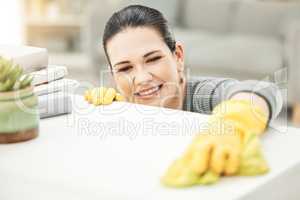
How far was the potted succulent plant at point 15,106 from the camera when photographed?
871mm

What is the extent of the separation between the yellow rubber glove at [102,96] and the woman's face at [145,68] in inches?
1.8

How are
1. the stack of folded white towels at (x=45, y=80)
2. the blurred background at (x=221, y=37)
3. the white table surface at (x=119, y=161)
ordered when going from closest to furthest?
the white table surface at (x=119, y=161), the stack of folded white towels at (x=45, y=80), the blurred background at (x=221, y=37)

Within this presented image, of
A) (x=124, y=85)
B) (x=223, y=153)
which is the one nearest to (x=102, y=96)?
(x=124, y=85)

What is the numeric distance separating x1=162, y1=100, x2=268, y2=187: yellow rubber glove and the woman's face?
12.6 inches

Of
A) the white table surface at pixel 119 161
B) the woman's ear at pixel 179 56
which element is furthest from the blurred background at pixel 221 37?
the white table surface at pixel 119 161

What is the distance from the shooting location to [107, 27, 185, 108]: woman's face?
1.14m

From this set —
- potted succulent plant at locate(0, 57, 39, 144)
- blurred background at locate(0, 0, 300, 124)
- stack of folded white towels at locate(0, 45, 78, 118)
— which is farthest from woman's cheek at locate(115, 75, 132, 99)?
blurred background at locate(0, 0, 300, 124)

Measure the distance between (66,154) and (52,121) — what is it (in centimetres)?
17

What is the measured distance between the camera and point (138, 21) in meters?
1.14

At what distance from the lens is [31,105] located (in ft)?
2.90

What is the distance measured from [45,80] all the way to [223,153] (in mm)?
415

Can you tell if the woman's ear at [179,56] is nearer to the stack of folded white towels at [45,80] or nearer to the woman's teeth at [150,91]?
the woman's teeth at [150,91]

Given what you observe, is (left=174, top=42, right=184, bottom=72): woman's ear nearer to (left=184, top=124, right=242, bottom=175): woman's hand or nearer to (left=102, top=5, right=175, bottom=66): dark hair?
(left=102, top=5, right=175, bottom=66): dark hair

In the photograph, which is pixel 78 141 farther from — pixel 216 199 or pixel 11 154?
pixel 216 199
